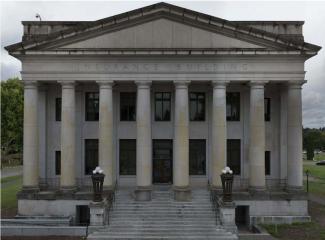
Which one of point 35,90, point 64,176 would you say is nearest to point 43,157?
point 64,176

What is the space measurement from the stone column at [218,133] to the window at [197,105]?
3167mm

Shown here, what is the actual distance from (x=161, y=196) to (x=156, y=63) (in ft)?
30.5

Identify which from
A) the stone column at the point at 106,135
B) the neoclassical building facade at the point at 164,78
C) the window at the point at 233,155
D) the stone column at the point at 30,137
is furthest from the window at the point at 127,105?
the window at the point at 233,155

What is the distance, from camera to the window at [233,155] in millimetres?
29328

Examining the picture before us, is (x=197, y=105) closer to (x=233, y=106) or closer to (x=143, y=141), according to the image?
(x=233, y=106)

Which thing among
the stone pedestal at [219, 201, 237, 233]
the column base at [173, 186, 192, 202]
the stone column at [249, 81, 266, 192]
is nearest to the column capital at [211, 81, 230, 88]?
the stone column at [249, 81, 266, 192]

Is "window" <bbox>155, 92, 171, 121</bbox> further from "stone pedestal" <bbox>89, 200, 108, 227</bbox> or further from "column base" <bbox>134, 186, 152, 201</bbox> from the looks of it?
"stone pedestal" <bbox>89, 200, 108, 227</bbox>

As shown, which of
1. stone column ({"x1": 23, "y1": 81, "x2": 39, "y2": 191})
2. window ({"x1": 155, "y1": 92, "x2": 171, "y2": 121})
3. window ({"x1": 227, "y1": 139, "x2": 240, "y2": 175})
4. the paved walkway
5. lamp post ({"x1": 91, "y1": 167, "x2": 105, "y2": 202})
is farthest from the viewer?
the paved walkway

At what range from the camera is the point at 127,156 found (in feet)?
97.0

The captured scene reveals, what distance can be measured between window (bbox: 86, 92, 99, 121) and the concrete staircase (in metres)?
6.55

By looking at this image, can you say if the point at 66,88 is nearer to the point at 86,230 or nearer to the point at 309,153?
the point at 86,230

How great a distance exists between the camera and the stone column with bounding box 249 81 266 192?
1035 inches

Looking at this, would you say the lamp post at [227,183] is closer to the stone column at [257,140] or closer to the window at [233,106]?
the stone column at [257,140]

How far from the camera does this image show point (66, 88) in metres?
26.6
